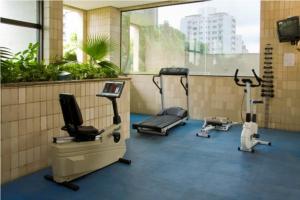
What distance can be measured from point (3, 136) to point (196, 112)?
15.9ft

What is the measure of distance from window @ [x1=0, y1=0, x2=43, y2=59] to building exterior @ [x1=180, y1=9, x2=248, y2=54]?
11.3 ft

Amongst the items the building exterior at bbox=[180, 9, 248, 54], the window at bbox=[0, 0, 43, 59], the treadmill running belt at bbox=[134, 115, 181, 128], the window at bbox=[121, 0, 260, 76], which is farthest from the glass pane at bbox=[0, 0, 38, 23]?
the building exterior at bbox=[180, 9, 248, 54]

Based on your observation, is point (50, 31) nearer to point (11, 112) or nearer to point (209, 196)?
point (11, 112)

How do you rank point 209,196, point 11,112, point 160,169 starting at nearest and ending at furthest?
point 209,196 → point 11,112 → point 160,169

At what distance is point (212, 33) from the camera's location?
22.8 ft

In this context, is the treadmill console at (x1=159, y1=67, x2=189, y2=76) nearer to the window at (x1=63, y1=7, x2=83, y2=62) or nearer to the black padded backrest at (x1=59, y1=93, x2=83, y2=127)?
the window at (x1=63, y1=7, x2=83, y2=62)

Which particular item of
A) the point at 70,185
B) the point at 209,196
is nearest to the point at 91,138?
the point at 70,185

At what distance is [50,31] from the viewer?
5824 millimetres

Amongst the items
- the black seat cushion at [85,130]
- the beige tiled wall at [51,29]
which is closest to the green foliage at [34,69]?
the black seat cushion at [85,130]

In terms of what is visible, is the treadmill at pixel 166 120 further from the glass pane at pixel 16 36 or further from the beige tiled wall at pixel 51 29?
the glass pane at pixel 16 36

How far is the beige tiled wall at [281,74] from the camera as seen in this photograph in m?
5.84

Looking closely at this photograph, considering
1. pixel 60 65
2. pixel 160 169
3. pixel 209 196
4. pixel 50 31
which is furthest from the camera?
pixel 50 31

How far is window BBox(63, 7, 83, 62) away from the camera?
7.55 m

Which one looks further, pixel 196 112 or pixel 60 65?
pixel 196 112
